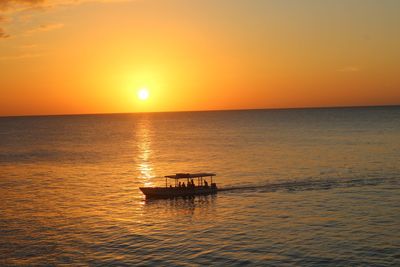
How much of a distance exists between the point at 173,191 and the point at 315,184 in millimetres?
23671

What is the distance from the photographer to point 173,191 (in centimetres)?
6912

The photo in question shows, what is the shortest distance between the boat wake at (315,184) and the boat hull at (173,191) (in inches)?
101

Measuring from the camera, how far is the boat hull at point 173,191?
6750cm

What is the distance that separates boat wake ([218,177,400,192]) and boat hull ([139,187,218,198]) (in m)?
2.57

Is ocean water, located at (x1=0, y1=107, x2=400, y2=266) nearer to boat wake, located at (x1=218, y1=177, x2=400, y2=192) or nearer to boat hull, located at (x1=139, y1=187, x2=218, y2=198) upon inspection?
boat wake, located at (x1=218, y1=177, x2=400, y2=192)

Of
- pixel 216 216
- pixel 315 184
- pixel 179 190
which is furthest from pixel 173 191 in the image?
pixel 315 184

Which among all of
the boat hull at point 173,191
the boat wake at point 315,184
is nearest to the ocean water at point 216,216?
the boat wake at point 315,184

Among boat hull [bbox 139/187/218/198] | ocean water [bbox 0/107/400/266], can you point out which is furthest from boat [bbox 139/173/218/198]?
ocean water [bbox 0/107/400/266]

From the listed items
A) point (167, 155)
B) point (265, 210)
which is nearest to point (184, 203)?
point (265, 210)

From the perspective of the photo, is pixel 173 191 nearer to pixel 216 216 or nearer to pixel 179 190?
pixel 179 190

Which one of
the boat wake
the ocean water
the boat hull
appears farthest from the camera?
the boat wake

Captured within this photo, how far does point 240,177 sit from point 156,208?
2612 centimetres

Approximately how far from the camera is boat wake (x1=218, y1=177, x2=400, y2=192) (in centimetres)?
7075

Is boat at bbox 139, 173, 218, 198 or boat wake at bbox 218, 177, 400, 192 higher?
boat at bbox 139, 173, 218, 198
